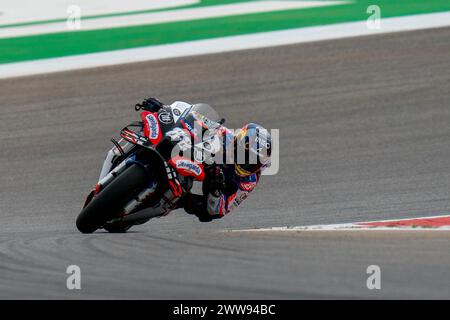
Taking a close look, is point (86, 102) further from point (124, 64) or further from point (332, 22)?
point (332, 22)

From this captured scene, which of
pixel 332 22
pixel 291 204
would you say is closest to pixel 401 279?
pixel 291 204

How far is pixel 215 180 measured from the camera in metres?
9.23

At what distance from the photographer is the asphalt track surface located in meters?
6.77

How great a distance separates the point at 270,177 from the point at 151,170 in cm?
404

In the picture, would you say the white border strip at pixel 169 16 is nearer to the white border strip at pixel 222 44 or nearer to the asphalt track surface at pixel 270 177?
the white border strip at pixel 222 44

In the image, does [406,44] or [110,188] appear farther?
[406,44]

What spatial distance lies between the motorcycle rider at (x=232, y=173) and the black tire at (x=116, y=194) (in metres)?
0.60

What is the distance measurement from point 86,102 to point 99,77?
928mm

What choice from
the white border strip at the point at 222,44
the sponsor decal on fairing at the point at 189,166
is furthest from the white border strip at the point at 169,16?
the sponsor decal on fairing at the point at 189,166

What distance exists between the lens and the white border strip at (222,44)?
17.1 metres

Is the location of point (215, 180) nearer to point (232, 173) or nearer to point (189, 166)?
point (232, 173)

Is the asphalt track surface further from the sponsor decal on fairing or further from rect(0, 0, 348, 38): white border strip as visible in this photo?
rect(0, 0, 348, 38): white border strip

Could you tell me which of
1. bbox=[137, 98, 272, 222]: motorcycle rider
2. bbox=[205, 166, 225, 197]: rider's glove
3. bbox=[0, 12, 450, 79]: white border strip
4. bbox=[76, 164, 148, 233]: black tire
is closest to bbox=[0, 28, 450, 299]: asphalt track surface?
bbox=[76, 164, 148, 233]: black tire

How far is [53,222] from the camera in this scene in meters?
11.1
